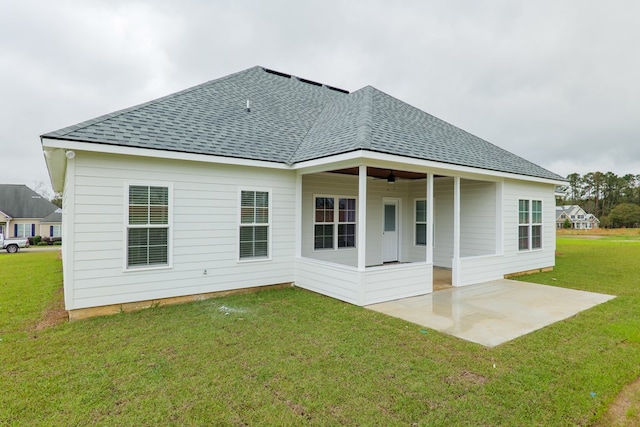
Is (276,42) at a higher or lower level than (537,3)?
higher

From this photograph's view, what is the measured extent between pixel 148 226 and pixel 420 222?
8.16 m

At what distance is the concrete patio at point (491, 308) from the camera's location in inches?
188

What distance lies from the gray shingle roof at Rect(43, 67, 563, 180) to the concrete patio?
118 inches

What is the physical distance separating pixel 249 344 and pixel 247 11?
11065 millimetres

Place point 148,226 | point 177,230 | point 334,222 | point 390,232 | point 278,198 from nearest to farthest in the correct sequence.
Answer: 1. point 148,226
2. point 177,230
3. point 278,198
4. point 334,222
5. point 390,232

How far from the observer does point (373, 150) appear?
5891 millimetres

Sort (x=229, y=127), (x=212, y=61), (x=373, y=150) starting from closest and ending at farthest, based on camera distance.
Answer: (x=373, y=150)
(x=229, y=127)
(x=212, y=61)

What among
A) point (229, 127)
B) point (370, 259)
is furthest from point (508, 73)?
point (229, 127)

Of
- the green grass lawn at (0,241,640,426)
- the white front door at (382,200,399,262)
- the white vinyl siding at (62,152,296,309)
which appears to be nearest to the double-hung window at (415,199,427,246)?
the white front door at (382,200,399,262)

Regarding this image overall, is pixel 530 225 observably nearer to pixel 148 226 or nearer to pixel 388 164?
pixel 388 164

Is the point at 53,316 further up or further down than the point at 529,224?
further down

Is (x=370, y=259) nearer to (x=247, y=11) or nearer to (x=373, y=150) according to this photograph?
(x=373, y=150)

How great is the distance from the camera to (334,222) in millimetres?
9164

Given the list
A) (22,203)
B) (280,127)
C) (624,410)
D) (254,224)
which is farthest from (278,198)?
(22,203)
